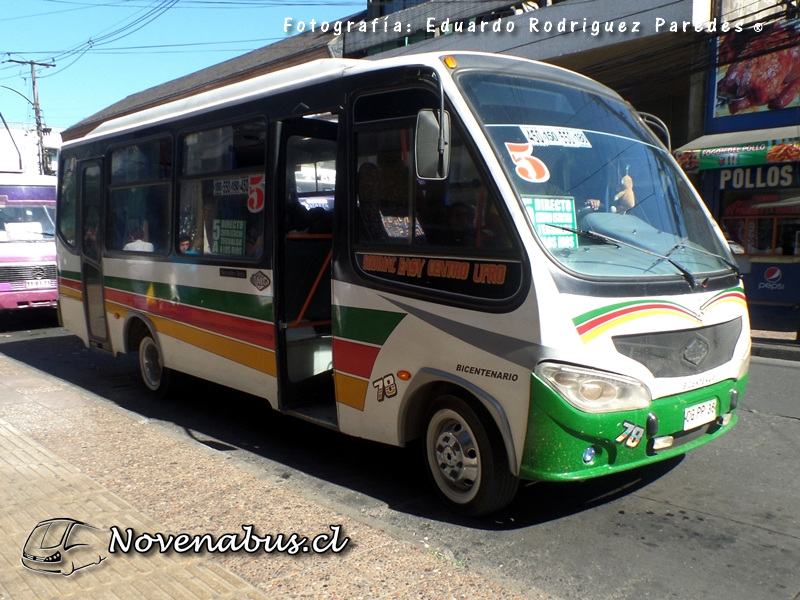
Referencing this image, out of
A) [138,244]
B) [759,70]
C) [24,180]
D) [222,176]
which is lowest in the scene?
[138,244]

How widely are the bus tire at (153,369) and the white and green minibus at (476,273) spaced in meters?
1.63

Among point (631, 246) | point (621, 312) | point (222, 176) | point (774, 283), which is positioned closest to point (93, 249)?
point (222, 176)

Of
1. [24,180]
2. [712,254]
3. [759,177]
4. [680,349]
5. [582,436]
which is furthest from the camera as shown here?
[24,180]

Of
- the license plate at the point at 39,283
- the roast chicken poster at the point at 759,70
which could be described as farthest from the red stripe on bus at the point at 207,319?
the roast chicken poster at the point at 759,70

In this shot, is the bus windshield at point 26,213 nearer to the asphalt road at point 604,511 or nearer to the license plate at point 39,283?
the license plate at point 39,283

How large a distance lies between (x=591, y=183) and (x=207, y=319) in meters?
3.72

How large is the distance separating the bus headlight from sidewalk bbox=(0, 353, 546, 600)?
1010 mm

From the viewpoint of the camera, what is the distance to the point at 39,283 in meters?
13.3

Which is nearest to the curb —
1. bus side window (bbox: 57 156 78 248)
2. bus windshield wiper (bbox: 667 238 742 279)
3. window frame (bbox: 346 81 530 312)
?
bus windshield wiper (bbox: 667 238 742 279)

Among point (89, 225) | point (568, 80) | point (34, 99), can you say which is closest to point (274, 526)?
point (568, 80)

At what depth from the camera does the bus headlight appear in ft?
12.5

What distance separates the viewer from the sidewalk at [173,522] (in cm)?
358

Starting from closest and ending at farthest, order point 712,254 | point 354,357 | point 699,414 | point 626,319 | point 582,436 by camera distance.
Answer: point 582,436 → point 626,319 → point 699,414 → point 712,254 → point 354,357

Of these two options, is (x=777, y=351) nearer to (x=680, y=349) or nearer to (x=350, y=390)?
(x=680, y=349)
